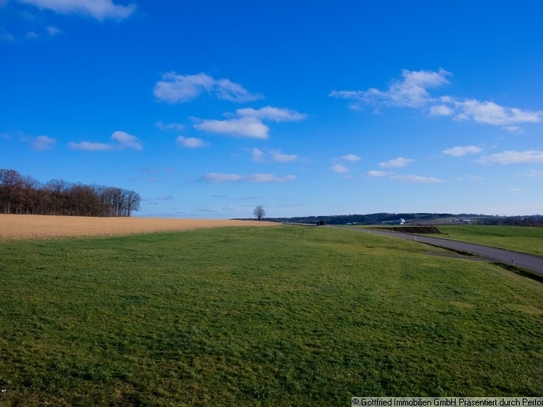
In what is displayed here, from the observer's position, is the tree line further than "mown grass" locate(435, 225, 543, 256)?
Yes

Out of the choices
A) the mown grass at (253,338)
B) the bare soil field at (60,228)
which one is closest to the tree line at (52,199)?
the bare soil field at (60,228)

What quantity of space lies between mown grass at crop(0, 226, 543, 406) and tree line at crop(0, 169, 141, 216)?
101976 mm

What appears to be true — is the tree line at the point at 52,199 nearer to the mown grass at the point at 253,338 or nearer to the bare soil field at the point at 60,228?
the bare soil field at the point at 60,228

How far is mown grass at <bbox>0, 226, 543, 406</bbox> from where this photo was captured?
6.60 m

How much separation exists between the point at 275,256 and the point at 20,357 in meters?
18.4

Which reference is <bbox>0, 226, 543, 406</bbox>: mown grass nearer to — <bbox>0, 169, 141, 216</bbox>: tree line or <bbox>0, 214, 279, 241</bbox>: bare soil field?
<bbox>0, 214, 279, 241</bbox>: bare soil field

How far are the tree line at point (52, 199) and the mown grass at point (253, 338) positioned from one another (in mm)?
101976

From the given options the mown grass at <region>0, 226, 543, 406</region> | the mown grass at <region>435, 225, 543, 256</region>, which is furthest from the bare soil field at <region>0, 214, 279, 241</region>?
the mown grass at <region>435, 225, 543, 256</region>

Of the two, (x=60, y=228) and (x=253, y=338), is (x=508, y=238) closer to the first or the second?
(x=253, y=338)

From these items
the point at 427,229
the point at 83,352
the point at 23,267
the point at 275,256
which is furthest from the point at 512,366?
the point at 427,229

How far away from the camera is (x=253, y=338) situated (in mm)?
9094

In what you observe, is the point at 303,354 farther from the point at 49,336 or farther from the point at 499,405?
the point at 49,336

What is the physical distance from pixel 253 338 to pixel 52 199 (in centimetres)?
12140

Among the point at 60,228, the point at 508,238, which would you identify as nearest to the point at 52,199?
the point at 60,228
